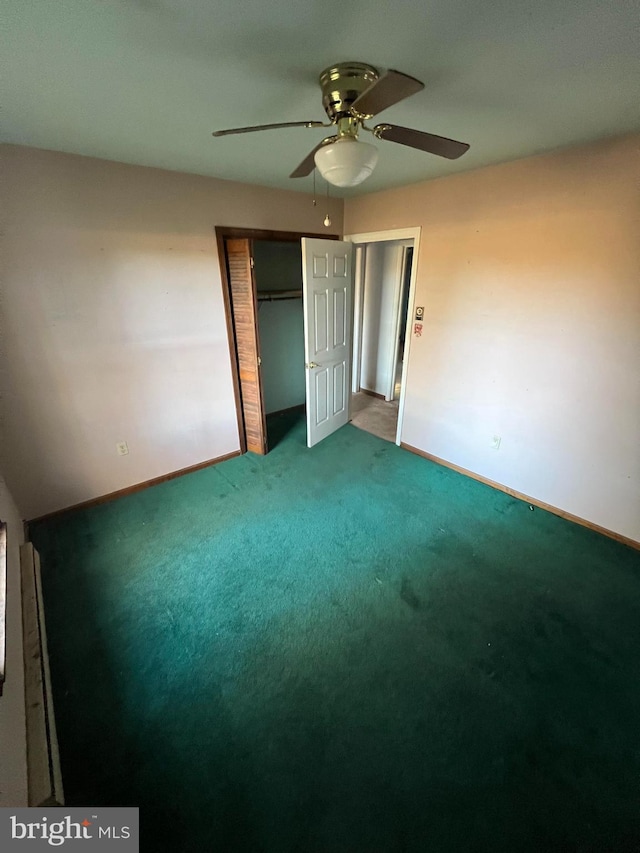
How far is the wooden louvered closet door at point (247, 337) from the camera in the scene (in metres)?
2.77

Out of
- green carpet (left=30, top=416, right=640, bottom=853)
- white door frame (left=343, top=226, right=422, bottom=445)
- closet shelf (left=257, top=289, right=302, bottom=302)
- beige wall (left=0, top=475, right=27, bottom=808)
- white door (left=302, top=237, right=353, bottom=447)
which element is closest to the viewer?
beige wall (left=0, top=475, right=27, bottom=808)

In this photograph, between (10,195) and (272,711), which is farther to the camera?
(10,195)

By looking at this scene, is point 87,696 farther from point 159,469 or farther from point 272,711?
point 159,469

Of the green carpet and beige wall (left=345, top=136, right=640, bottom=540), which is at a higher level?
beige wall (left=345, top=136, right=640, bottom=540)

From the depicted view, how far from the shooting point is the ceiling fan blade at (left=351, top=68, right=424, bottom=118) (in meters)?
0.94

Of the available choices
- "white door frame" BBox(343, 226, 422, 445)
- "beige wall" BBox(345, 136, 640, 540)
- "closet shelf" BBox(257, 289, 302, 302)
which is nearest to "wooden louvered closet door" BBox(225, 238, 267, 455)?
"closet shelf" BBox(257, 289, 302, 302)

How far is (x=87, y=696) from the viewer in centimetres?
144

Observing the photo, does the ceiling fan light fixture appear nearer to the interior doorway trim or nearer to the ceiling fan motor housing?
the ceiling fan motor housing

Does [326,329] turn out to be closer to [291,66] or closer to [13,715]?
[291,66]

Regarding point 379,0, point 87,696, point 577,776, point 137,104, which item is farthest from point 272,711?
point 137,104

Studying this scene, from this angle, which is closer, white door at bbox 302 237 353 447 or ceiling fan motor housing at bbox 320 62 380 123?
ceiling fan motor housing at bbox 320 62 380 123

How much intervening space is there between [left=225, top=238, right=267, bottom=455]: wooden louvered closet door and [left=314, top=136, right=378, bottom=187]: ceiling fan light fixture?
1.63 m

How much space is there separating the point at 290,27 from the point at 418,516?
2.53 meters

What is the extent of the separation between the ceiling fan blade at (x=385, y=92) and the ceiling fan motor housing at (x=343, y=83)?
84 mm
